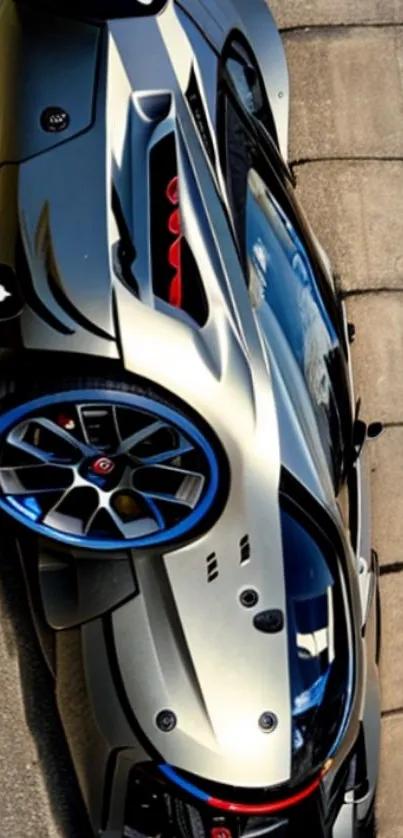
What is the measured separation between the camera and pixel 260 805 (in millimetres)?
2730

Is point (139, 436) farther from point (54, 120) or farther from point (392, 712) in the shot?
point (392, 712)

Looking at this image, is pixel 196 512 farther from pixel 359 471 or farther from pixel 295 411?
pixel 359 471

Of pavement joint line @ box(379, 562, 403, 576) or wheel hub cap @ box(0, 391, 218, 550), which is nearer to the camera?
wheel hub cap @ box(0, 391, 218, 550)

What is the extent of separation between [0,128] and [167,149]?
370mm

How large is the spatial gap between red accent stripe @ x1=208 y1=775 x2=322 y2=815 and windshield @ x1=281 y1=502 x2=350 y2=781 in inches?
2.4

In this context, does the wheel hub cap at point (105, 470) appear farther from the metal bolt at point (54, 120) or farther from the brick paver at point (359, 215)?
the brick paver at point (359, 215)

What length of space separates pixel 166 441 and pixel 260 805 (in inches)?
36.9

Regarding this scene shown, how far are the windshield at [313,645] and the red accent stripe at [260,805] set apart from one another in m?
0.06

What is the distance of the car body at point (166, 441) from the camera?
2.37m

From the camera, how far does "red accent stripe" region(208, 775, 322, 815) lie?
2721mm

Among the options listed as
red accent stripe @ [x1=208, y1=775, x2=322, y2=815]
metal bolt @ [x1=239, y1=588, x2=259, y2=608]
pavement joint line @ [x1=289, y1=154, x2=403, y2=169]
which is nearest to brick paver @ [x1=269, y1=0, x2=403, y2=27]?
pavement joint line @ [x1=289, y1=154, x2=403, y2=169]

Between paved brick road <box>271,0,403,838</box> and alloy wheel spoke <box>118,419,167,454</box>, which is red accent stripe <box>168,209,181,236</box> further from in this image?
paved brick road <box>271,0,403,838</box>

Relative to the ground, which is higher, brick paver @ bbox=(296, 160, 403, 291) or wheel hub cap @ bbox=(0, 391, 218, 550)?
brick paver @ bbox=(296, 160, 403, 291)

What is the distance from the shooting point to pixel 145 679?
8.82 feet
